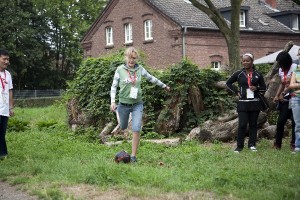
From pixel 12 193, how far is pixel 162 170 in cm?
222

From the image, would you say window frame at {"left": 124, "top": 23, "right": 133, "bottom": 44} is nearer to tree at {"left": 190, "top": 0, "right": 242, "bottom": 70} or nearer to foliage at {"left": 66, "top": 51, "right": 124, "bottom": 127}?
tree at {"left": 190, "top": 0, "right": 242, "bottom": 70}

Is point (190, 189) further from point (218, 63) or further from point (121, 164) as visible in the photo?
point (218, 63)

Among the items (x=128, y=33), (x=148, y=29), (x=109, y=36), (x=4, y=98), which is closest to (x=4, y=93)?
(x=4, y=98)

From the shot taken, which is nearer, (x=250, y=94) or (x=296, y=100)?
(x=296, y=100)

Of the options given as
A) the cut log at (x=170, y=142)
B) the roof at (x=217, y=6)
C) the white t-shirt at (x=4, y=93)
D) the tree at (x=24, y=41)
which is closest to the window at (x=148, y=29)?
the roof at (x=217, y=6)

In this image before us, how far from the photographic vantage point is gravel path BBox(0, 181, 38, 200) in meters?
6.23

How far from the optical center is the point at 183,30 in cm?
3231

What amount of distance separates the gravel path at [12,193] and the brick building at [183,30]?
2361cm

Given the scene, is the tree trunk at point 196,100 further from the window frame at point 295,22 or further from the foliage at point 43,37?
the foliage at point 43,37

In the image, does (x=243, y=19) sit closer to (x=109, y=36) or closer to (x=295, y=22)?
(x=295, y=22)

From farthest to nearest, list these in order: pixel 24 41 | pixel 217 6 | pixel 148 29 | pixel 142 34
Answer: pixel 24 41, pixel 217 6, pixel 142 34, pixel 148 29

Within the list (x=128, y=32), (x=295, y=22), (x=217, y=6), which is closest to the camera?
(x=217, y=6)

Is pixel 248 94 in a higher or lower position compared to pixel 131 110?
higher

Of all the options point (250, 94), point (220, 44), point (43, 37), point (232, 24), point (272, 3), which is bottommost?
point (250, 94)
